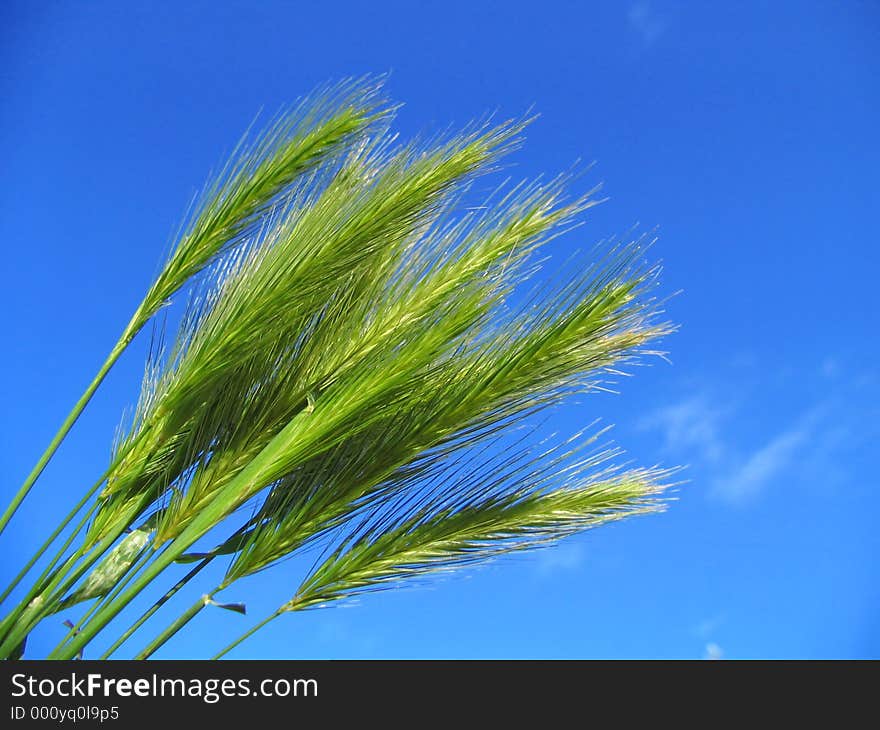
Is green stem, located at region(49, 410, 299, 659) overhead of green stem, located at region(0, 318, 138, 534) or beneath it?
beneath

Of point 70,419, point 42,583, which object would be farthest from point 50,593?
point 70,419

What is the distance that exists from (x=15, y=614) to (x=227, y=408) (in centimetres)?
56

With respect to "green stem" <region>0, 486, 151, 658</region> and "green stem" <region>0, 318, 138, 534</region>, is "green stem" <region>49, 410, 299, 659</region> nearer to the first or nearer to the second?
"green stem" <region>0, 486, 151, 658</region>

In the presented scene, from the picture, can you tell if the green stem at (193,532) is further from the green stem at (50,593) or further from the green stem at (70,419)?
the green stem at (70,419)

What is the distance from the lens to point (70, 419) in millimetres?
1532

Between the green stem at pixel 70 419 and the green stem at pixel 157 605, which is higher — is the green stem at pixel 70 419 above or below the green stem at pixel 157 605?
above

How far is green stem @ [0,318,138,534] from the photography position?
4.83 feet

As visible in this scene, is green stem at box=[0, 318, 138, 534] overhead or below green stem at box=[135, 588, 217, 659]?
overhead

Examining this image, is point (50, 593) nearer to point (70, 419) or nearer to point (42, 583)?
point (42, 583)

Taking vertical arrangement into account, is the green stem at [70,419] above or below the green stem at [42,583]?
above

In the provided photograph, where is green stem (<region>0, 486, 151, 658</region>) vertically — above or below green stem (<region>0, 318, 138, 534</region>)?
below

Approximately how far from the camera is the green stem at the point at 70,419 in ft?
4.83
